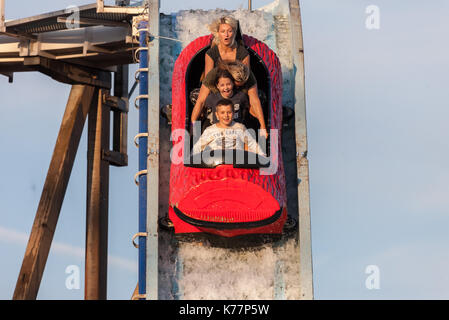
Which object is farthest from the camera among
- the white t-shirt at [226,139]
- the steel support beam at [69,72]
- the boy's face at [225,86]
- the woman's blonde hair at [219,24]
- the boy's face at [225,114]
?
the steel support beam at [69,72]

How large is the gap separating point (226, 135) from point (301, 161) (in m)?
1.24

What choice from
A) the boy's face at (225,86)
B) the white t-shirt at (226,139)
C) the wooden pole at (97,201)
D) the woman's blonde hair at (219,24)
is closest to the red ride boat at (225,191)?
the white t-shirt at (226,139)

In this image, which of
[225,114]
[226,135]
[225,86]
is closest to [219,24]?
[225,86]

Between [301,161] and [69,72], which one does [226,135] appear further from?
[69,72]

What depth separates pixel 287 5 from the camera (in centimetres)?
1344

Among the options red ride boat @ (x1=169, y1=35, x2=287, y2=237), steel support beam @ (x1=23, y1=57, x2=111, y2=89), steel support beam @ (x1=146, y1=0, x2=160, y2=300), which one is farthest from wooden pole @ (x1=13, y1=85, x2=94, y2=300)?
red ride boat @ (x1=169, y1=35, x2=287, y2=237)

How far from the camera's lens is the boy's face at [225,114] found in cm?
1156

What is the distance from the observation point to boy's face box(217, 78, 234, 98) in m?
11.8

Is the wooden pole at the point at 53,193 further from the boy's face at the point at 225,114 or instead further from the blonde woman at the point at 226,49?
the boy's face at the point at 225,114

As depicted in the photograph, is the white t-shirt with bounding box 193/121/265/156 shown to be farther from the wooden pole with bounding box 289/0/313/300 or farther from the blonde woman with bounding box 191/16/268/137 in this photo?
the wooden pole with bounding box 289/0/313/300

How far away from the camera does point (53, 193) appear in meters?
19.4

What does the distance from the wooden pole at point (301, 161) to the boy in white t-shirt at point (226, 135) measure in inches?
33.5
